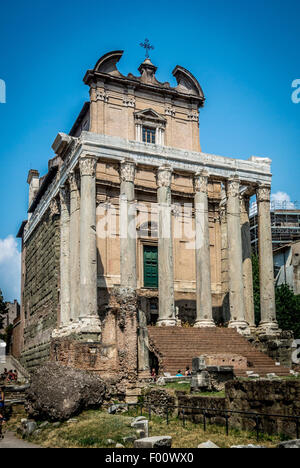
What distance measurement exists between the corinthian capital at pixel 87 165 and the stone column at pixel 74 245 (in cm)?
195

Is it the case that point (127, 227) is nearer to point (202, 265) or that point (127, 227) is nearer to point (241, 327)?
point (202, 265)

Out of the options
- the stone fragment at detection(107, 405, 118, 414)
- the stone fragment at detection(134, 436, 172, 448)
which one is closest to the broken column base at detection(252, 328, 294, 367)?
the stone fragment at detection(107, 405, 118, 414)

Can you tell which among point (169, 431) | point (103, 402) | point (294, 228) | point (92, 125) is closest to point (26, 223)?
point (92, 125)

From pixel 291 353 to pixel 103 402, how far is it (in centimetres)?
1430

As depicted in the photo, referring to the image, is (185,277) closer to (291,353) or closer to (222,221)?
(222,221)

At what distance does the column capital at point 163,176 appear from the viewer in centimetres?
3225

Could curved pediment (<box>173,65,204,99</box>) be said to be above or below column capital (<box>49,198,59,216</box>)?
above

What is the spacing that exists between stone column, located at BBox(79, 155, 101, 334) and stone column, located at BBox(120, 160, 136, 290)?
5.45ft

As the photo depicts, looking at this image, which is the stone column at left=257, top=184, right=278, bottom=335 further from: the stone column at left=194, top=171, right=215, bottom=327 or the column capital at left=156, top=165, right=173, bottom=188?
the column capital at left=156, top=165, right=173, bottom=188

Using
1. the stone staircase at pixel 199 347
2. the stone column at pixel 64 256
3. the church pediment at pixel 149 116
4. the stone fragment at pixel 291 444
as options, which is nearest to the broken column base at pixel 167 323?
the stone staircase at pixel 199 347

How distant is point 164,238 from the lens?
31.2m

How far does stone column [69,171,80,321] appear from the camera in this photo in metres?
30.9

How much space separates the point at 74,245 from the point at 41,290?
31.3 ft

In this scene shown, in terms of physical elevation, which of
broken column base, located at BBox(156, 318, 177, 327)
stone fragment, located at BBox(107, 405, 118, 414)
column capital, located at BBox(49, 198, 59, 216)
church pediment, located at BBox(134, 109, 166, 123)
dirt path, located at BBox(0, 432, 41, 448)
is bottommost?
dirt path, located at BBox(0, 432, 41, 448)
